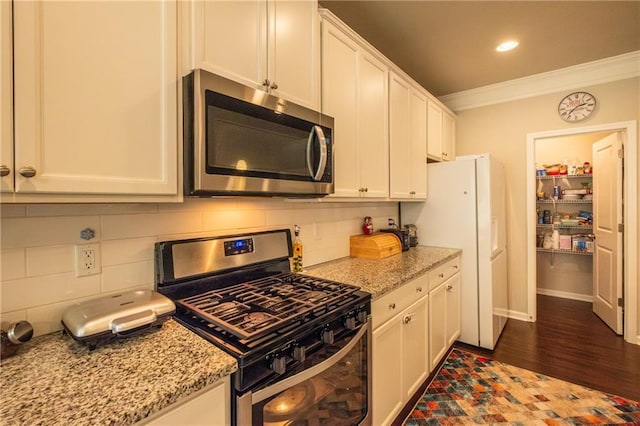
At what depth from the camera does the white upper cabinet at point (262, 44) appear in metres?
1.11

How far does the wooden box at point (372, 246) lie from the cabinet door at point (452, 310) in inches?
21.2

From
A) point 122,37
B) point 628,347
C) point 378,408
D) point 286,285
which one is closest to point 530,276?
point 628,347

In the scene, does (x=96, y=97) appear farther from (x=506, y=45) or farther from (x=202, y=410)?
(x=506, y=45)

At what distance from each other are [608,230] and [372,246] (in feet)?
8.80

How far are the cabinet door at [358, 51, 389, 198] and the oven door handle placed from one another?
1.03 m

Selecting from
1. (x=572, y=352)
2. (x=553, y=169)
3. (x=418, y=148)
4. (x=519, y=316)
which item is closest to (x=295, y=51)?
(x=418, y=148)

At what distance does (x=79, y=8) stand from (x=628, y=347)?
4.22 meters

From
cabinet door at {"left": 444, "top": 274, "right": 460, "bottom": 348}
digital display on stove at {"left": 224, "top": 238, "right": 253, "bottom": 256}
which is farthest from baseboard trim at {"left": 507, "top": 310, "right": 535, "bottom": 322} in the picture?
digital display on stove at {"left": 224, "top": 238, "right": 253, "bottom": 256}

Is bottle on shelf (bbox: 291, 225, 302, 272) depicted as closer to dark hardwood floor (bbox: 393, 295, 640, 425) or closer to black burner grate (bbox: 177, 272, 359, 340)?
Answer: black burner grate (bbox: 177, 272, 359, 340)

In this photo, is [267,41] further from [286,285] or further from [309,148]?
[286,285]

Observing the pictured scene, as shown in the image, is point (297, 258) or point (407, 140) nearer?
point (297, 258)

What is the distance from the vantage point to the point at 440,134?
3.15 metres

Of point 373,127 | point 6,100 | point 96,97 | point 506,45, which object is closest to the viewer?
point 6,100

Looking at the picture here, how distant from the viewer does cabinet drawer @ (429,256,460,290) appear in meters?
2.13
